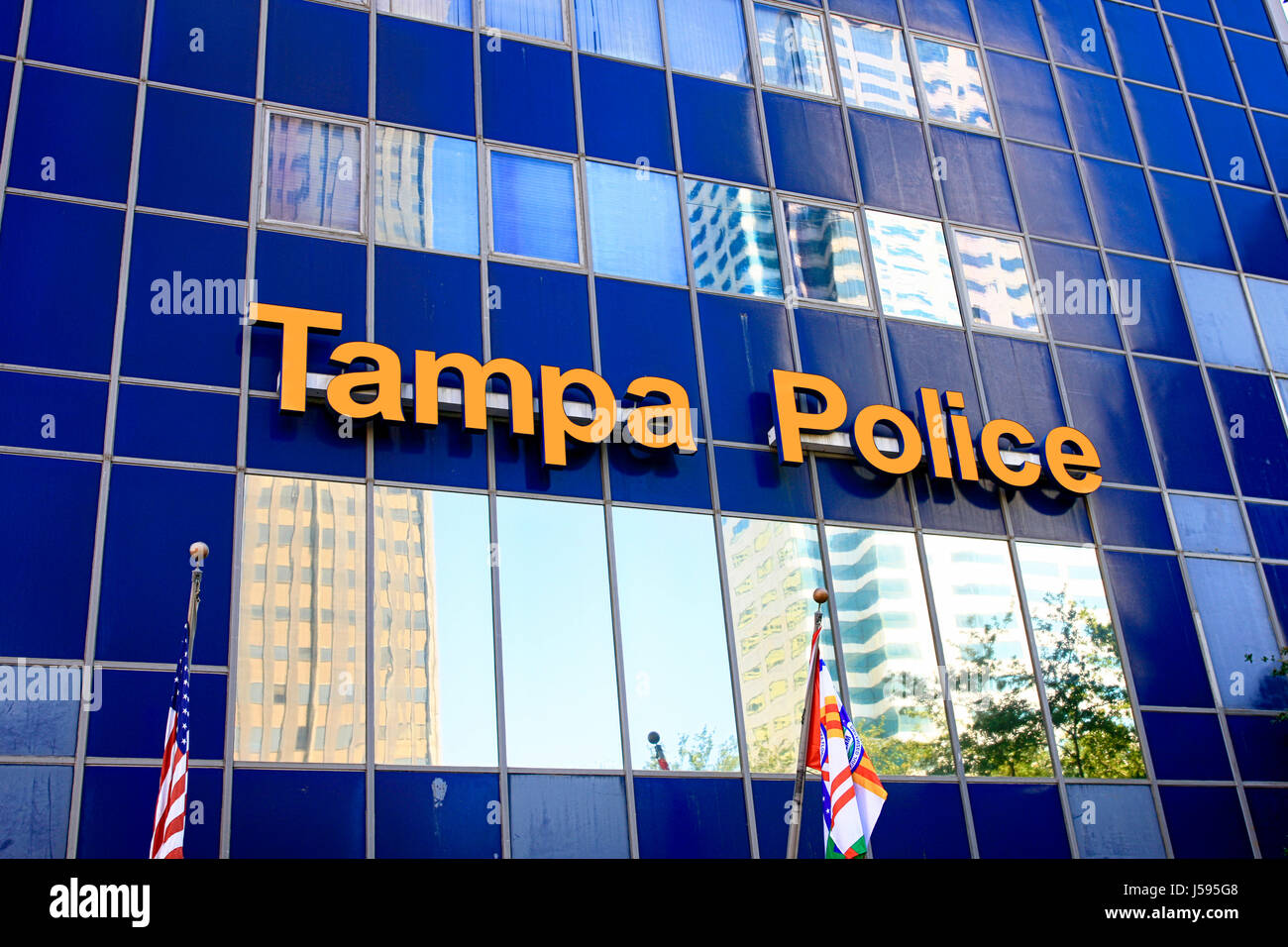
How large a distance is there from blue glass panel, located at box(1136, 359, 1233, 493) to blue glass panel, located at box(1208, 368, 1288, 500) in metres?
0.38

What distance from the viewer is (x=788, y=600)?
19.4 meters

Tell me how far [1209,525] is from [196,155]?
16867 mm

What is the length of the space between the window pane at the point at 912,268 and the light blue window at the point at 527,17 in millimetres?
6122

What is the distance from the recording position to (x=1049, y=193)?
82.7ft

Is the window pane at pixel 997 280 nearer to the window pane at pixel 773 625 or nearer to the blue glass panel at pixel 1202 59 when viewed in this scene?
the window pane at pixel 773 625

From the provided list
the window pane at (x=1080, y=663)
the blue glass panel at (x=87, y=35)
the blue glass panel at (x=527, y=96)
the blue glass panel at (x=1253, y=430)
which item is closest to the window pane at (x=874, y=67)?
the blue glass panel at (x=527, y=96)

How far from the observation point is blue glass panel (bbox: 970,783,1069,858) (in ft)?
61.2

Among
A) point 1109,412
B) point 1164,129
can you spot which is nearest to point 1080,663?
point 1109,412

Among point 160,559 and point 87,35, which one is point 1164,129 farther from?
point 160,559

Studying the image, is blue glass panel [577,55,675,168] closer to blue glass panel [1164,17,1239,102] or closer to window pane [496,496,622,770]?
window pane [496,496,622,770]

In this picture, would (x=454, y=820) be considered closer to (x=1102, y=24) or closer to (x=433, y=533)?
(x=433, y=533)

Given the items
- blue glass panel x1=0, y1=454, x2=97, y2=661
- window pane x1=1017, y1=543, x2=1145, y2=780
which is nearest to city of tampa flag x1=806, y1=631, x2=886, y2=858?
window pane x1=1017, y1=543, x2=1145, y2=780

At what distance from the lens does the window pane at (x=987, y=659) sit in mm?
19484
